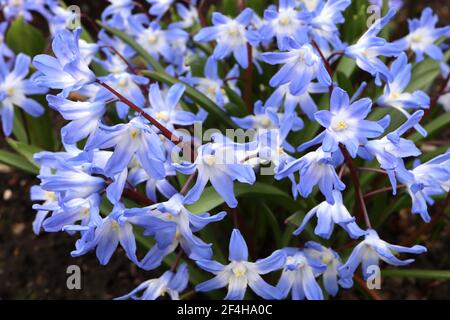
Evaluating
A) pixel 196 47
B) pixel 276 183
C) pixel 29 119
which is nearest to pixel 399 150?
pixel 276 183

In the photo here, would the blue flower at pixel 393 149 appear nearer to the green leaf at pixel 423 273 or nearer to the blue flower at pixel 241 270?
the blue flower at pixel 241 270

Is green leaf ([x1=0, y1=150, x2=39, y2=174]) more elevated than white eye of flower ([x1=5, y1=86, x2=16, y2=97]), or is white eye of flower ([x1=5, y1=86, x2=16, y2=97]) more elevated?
white eye of flower ([x1=5, y1=86, x2=16, y2=97])

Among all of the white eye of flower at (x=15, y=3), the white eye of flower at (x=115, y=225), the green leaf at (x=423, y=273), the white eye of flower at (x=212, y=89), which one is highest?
the white eye of flower at (x=212, y=89)

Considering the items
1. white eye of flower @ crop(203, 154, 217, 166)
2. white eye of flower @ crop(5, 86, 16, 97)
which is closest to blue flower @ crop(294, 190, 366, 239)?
white eye of flower @ crop(203, 154, 217, 166)

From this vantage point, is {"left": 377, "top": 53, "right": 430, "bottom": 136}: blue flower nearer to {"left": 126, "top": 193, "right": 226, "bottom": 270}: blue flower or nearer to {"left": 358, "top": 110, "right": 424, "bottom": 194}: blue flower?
{"left": 358, "top": 110, "right": 424, "bottom": 194}: blue flower

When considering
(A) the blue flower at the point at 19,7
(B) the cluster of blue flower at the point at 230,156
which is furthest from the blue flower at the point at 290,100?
(A) the blue flower at the point at 19,7
